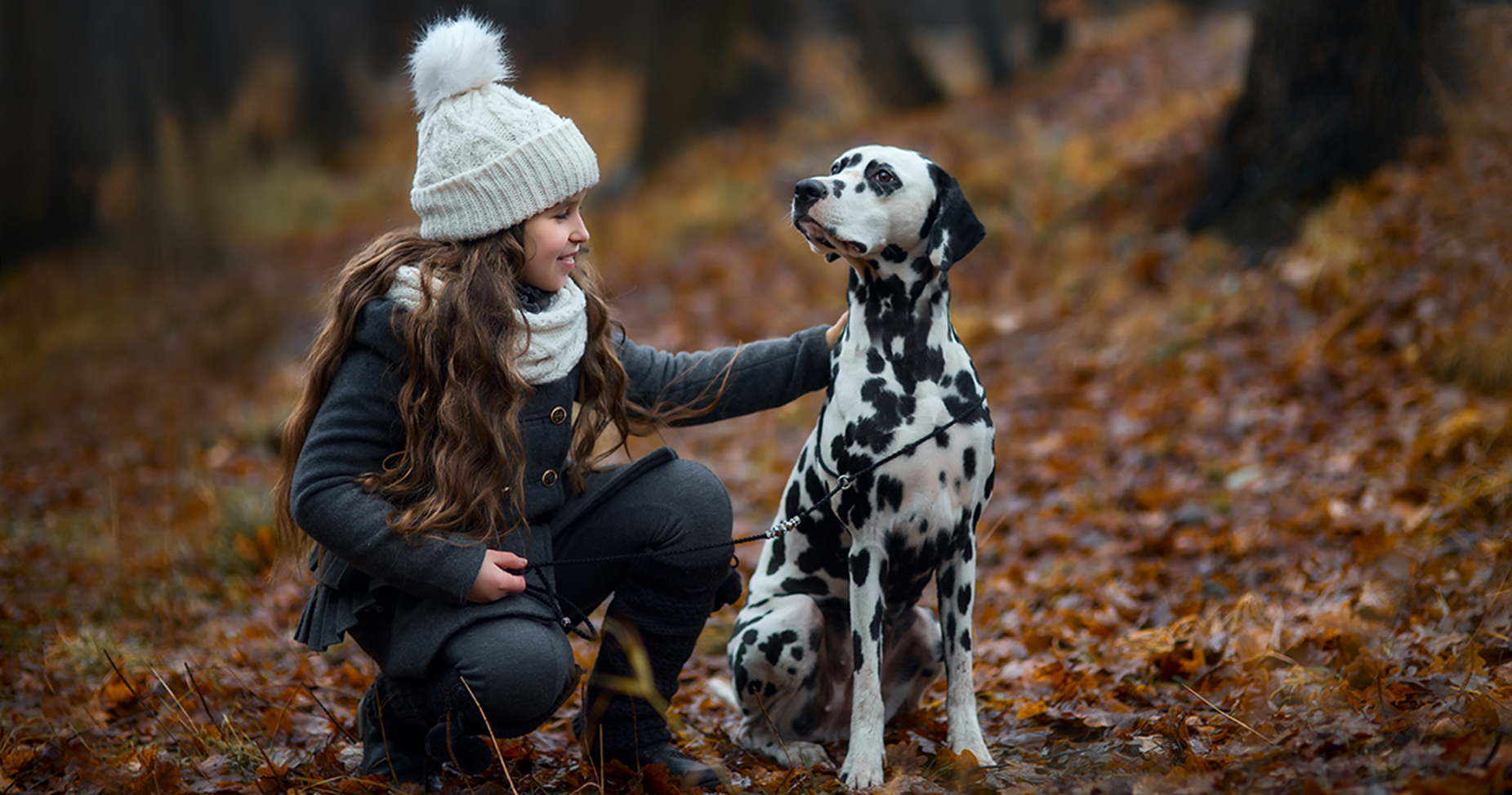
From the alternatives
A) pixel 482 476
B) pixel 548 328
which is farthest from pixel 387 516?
pixel 548 328

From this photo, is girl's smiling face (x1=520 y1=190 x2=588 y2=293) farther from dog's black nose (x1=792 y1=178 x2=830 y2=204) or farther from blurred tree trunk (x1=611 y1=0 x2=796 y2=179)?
blurred tree trunk (x1=611 y1=0 x2=796 y2=179)

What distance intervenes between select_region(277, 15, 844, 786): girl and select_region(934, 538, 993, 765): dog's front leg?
64cm

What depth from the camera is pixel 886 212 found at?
9.55 feet

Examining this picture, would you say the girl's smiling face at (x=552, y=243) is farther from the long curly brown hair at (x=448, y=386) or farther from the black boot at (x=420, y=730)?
the black boot at (x=420, y=730)

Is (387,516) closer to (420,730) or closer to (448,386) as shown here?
(448,386)

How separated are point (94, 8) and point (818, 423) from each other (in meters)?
16.2

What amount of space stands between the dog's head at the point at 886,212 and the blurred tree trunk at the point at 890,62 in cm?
1019

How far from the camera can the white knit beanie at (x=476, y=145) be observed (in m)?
2.95

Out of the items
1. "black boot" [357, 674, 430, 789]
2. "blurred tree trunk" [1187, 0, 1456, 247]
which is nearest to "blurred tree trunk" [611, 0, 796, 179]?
"blurred tree trunk" [1187, 0, 1456, 247]

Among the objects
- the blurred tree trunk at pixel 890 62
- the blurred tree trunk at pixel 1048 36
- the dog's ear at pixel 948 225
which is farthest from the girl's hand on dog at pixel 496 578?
the blurred tree trunk at pixel 1048 36

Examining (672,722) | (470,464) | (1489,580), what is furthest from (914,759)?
(1489,580)

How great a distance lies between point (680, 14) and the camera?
1266cm

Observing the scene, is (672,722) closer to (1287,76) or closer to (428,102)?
(428,102)

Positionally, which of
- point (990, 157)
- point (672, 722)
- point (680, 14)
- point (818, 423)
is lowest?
point (672, 722)
